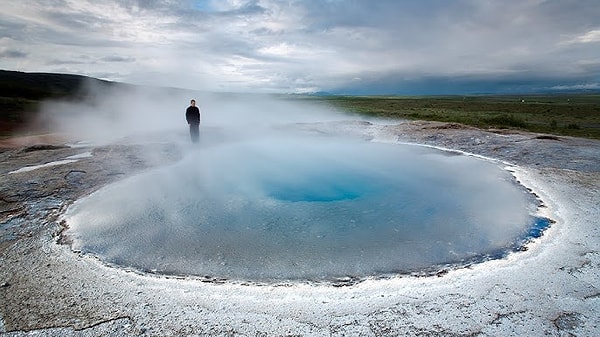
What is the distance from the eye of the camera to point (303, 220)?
542 cm

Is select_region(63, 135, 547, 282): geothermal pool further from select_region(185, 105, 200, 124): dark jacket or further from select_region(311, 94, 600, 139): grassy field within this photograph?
select_region(311, 94, 600, 139): grassy field

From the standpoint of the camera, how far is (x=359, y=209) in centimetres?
595

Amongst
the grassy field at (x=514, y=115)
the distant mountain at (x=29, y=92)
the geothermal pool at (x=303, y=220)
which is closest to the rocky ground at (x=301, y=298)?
the geothermal pool at (x=303, y=220)

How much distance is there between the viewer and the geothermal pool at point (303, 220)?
4180 millimetres

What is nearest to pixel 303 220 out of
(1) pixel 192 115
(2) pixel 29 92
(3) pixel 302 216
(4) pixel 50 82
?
(3) pixel 302 216

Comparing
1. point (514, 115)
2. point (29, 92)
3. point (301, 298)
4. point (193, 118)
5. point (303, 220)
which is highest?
point (29, 92)

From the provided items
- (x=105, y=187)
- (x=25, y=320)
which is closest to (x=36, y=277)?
(x=25, y=320)

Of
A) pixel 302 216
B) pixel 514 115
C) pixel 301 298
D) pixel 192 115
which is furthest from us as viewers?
pixel 514 115

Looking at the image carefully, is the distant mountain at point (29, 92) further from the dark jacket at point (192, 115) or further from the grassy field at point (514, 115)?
the grassy field at point (514, 115)

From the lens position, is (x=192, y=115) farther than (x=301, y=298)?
Yes

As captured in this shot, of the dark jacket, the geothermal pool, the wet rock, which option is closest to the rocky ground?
the wet rock

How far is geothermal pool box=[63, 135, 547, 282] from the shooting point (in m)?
4.18

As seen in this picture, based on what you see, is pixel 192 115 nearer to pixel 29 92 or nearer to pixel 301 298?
pixel 301 298

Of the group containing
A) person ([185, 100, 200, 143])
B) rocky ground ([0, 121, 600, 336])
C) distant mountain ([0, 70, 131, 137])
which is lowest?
rocky ground ([0, 121, 600, 336])
